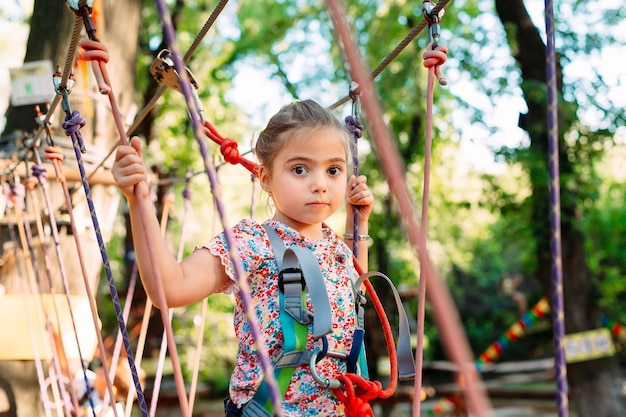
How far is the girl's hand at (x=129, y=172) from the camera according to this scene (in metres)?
1.02

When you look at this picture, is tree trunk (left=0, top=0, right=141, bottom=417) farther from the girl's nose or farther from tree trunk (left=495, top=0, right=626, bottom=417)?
tree trunk (left=495, top=0, right=626, bottom=417)

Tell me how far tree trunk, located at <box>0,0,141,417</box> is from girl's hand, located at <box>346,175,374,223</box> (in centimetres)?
111

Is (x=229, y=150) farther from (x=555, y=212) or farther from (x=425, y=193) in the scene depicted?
(x=555, y=212)

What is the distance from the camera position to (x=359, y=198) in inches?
60.8

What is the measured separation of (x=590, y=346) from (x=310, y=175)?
4838 millimetres

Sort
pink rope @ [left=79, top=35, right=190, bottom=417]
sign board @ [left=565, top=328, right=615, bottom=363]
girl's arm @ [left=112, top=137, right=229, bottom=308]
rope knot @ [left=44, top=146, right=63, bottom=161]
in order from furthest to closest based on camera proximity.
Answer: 1. sign board @ [left=565, top=328, right=615, bottom=363]
2. rope knot @ [left=44, top=146, right=63, bottom=161]
3. girl's arm @ [left=112, top=137, right=229, bottom=308]
4. pink rope @ [left=79, top=35, right=190, bottom=417]

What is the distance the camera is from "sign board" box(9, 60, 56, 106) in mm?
2723

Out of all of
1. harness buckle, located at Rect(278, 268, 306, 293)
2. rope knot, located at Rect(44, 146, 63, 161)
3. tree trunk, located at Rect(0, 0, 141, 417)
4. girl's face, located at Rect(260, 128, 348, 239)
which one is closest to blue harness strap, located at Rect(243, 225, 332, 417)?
harness buckle, located at Rect(278, 268, 306, 293)

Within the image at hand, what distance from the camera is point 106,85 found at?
107cm

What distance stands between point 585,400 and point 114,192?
4.29 m

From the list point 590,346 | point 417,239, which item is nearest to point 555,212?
point 417,239

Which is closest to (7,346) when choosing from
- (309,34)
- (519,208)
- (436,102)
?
(519,208)

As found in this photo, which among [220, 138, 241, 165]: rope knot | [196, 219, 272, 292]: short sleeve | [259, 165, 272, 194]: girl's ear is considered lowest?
[196, 219, 272, 292]: short sleeve

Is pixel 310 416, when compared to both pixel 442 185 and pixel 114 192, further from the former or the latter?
pixel 442 185
